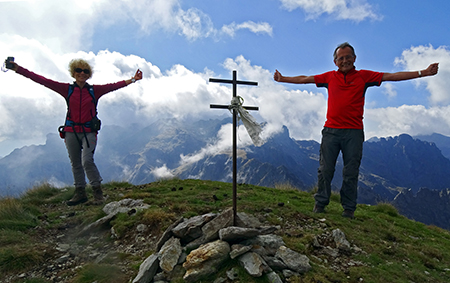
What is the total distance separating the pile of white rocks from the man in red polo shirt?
338cm

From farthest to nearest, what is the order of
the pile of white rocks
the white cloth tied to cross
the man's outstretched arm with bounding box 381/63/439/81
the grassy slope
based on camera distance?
the man's outstretched arm with bounding box 381/63/439/81, the white cloth tied to cross, the grassy slope, the pile of white rocks

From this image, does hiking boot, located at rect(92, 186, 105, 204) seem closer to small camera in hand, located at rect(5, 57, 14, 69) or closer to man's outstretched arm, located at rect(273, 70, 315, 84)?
small camera in hand, located at rect(5, 57, 14, 69)

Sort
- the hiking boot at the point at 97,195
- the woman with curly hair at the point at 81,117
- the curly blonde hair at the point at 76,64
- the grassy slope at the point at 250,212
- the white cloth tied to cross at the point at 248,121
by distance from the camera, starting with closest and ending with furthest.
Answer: the grassy slope at the point at 250,212
the white cloth tied to cross at the point at 248,121
the woman with curly hair at the point at 81,117
the curly blonde hair at the point at 76,64
the hiking boot at the point at 97,195

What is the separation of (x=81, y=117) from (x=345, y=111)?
8.05 metres

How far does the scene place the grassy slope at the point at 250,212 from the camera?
4.32m

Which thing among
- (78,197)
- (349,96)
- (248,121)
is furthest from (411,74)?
(78,197)

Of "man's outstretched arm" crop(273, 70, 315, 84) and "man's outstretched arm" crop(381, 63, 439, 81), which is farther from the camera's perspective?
"man's outstretched arm" crop(273, 70, 315, 84)

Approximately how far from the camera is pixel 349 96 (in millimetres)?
6488

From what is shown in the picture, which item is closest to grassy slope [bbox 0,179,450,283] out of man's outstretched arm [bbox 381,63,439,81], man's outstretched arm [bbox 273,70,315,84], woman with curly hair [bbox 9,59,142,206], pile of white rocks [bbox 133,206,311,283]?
pile of white rocks [bbox 133,206,311,283]

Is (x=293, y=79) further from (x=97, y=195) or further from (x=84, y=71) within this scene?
(x=97, y=195)

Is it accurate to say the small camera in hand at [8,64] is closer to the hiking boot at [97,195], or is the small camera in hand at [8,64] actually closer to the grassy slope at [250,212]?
the grassy slope at [250,212]

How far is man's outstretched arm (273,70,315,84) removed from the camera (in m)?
6.86

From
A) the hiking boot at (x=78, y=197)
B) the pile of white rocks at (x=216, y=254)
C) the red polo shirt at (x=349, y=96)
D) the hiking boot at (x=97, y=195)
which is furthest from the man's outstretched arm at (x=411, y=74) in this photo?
the hiking boot at (x=78, y=197)

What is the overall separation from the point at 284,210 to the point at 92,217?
5577 mm
